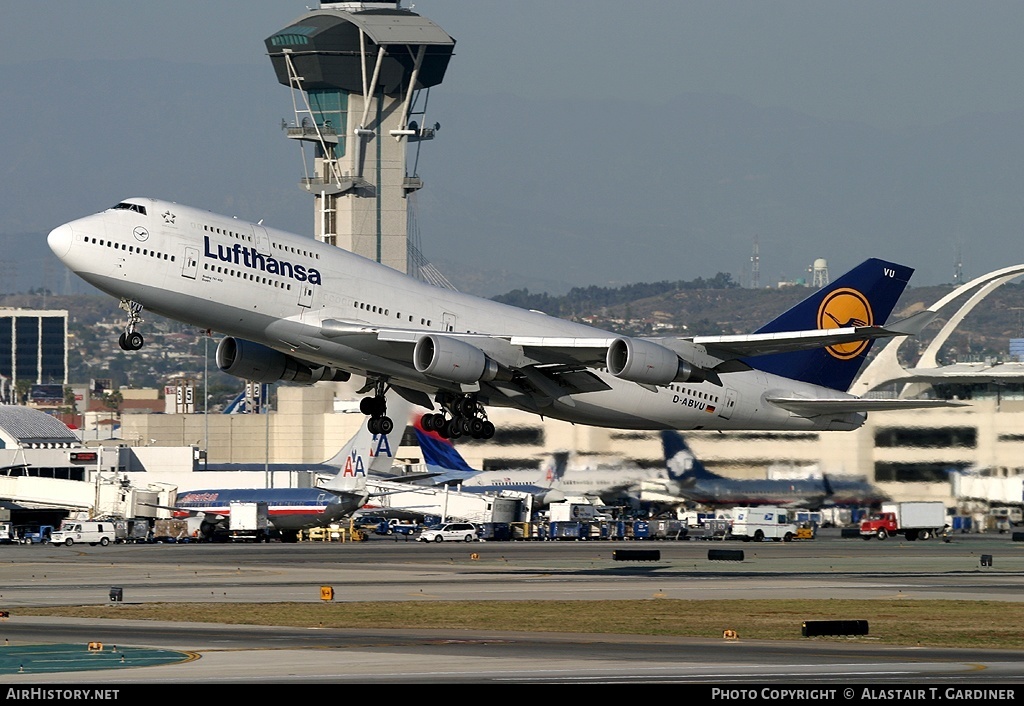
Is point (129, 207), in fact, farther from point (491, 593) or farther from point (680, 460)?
point (680, 460)

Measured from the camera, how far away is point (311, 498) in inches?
3743

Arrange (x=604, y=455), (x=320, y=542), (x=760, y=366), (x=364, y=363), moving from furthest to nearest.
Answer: (x=320, y=542) < (x=604, y=455) < (x=760, y=366) < (x=364, y=363)

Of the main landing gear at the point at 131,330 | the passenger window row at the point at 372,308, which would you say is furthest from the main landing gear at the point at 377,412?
the main landing gear at the point at 131,330

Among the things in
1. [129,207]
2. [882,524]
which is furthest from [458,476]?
[129,207]

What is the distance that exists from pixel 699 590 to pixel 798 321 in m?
14.8

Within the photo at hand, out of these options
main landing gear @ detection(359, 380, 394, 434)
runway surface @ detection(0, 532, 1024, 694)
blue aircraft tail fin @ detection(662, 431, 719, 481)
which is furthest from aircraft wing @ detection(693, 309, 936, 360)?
blue aircraft tail fin @ detection(662, 431, 719, 481)

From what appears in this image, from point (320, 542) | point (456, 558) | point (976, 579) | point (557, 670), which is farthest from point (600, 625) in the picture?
point (320, 542)

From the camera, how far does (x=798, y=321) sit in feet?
196

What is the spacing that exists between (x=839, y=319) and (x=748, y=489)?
24.4m

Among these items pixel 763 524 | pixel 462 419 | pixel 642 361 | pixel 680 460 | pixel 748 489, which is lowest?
pixel 763 524

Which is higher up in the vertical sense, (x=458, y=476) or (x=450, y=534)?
(x=458, y=476)

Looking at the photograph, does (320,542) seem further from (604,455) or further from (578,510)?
(604,455)

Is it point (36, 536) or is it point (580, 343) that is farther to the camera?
point (36, 536)

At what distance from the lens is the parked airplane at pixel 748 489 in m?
76.2
